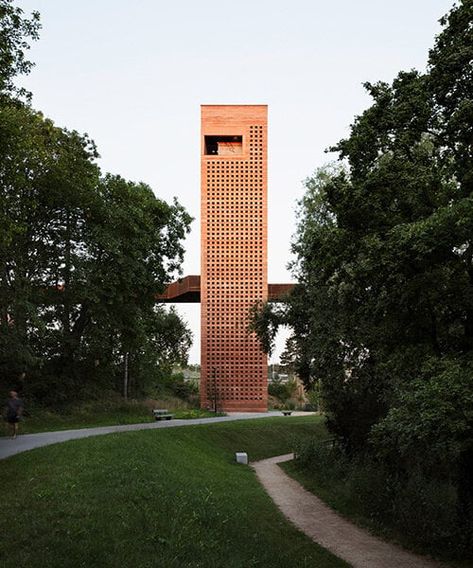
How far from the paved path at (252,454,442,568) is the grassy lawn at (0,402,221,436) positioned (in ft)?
33.4

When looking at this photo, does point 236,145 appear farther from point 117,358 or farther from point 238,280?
point 117,358

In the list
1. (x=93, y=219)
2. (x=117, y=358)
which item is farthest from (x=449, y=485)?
(x=117, y=358)

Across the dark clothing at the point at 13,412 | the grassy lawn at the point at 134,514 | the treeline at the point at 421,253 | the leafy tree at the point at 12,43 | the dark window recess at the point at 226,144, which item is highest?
the dark window recess at the point at 226,144

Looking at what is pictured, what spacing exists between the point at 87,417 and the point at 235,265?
57.2ft

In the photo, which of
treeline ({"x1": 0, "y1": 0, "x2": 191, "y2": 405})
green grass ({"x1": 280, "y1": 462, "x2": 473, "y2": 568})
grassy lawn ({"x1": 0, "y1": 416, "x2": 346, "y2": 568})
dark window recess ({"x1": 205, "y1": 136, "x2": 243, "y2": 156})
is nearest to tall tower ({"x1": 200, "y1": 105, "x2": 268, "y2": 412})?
dark window recess ({"x1": 205, "y1": 136, "x2": 243, "y2": 156})

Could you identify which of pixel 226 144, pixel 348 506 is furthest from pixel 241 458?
pixel 226 144

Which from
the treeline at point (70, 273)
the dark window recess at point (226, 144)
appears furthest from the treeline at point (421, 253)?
the dark window recess at point (226, 144)

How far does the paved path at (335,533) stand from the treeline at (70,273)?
1178 centimetres

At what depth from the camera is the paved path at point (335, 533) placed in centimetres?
1052

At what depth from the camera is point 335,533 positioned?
12.3 metres

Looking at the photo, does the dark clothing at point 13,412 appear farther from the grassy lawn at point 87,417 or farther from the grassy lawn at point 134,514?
the grassy lawn at point 134,514

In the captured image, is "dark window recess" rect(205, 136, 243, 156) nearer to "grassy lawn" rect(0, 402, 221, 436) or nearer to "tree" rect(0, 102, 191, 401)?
"tree" rect(0, 102, 191, 401)

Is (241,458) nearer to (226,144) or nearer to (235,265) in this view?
(235,265)

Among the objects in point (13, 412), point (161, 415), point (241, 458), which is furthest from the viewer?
point (161, 415)
